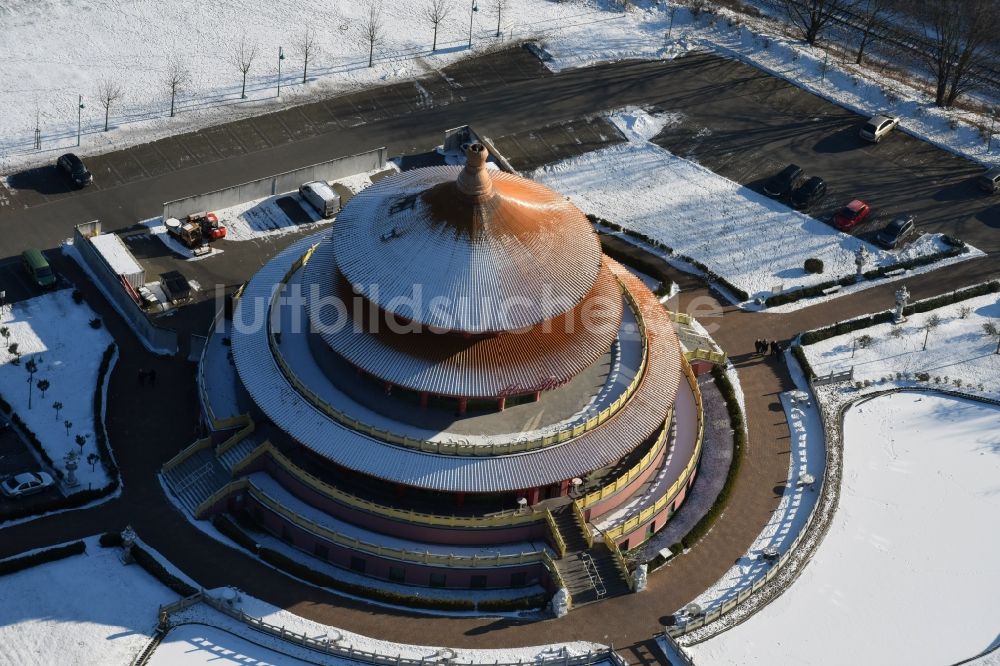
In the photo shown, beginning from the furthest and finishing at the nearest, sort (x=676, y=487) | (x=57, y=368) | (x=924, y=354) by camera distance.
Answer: (x=924, y=354)
(x=57, y=368)
(x=676, y=487)

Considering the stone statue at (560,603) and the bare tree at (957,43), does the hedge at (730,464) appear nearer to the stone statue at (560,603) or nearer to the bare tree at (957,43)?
the stone statue at (560,603)

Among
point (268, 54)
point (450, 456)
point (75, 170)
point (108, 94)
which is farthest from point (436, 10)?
point (450, 456)

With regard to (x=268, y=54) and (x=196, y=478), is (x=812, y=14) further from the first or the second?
(x=196, y=478)

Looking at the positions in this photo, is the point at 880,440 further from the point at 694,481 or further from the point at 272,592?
the point at 272,592

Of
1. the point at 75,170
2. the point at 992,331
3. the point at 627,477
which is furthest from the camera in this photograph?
the point at 75,170

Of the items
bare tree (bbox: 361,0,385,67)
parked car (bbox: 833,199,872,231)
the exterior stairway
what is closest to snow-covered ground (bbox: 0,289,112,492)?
the exterior stairway

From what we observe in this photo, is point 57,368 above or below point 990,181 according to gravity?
below

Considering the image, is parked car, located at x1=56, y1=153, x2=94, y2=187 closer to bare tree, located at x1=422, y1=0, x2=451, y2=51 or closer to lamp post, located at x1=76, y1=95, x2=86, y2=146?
lamp post, located at x1=76, y1=95, x2=86, y2=146
